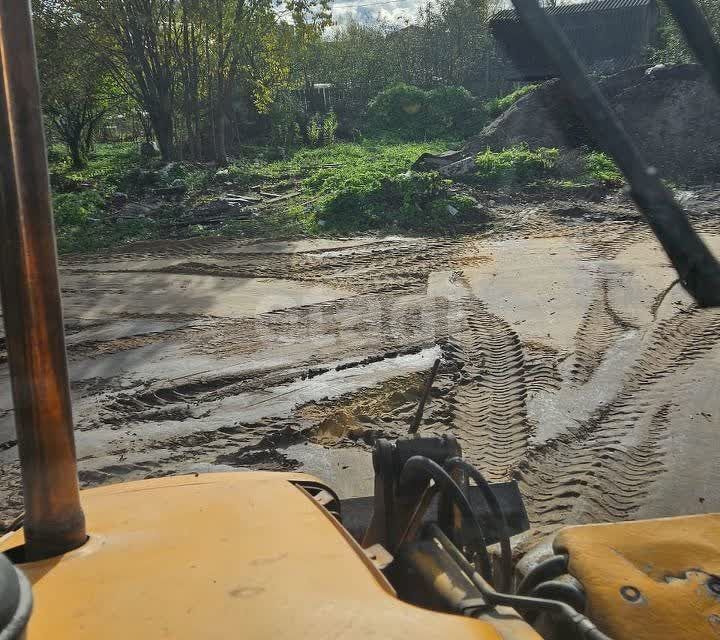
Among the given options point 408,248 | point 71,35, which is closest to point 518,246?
point 408,248

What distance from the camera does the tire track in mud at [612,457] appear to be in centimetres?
503

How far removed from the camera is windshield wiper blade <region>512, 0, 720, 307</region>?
204 cm

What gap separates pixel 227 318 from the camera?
30.2 ft

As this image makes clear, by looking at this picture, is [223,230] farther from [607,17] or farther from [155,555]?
[607,17]

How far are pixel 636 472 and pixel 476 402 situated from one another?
1.64 metres

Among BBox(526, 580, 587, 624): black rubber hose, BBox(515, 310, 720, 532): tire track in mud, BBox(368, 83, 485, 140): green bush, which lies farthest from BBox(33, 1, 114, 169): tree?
BBox(526, 580, 587, 624): black rubber hose

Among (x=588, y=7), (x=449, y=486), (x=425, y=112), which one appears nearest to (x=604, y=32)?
(x=588, y=7)

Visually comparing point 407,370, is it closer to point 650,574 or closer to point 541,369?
point 541,369

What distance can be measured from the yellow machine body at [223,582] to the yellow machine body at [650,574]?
0.36 meters

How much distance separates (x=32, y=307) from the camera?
65.7 inches

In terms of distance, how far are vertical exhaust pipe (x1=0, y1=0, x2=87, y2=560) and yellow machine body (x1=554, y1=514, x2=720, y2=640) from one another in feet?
4.21

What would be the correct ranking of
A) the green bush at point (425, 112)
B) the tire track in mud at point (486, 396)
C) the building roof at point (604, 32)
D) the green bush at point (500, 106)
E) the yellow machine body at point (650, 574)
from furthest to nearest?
1. the building roof at point (604, 32)
2. the green bush at point (425, 112)
3. the green bush at point (500, 106)
4. the tire track in mud at point (486, 396)
5. the yellow machine body at point (650, 574)

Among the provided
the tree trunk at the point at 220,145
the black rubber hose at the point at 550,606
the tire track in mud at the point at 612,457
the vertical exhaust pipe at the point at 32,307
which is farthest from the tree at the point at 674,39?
the vertical exhaust pipe at the point at 32,307

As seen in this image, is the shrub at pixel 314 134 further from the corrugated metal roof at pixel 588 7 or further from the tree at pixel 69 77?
the corrugated metal roof at pixel 588 7
